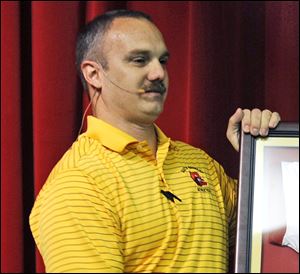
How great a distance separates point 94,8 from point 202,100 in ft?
0.98

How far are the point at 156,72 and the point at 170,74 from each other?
450mm

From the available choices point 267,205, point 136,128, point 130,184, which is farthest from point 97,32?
point 267,205

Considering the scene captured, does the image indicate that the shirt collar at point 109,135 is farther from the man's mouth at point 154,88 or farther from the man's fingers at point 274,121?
the man's fingers at point 274,121

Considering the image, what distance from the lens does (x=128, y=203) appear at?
3.39 ft

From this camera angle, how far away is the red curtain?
152 cm

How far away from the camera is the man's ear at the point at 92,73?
1.18 meters

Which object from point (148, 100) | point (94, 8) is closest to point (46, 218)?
point (148, 100)

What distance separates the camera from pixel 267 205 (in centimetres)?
99

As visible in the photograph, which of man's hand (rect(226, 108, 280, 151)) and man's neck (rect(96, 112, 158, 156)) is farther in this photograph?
man's neck (rect(96, 112, 158, 156))

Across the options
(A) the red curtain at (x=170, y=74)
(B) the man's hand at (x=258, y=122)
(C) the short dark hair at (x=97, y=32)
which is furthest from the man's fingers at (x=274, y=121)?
(A) the red curtain at (x=170, y=74)

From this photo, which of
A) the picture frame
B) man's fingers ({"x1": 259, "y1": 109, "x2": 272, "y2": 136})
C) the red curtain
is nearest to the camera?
the picture frame

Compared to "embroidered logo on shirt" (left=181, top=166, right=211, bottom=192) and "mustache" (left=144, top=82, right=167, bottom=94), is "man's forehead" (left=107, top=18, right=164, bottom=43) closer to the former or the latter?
"mustache" (left=144, top=82, right=167, bottom=94)

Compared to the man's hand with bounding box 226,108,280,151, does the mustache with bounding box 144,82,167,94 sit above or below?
above

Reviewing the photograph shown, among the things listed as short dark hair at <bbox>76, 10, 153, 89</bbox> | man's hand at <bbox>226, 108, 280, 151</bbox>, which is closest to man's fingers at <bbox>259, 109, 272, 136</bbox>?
man's hand at <bbox>226, 108, 280, 151</bbox>
